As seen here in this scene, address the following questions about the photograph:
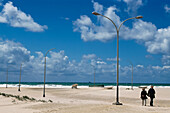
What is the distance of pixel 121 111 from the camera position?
18594 mm

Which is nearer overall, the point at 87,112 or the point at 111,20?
the point at 87,112

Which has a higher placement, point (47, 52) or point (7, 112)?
point (47, 52)

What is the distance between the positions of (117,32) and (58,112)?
10.3 m

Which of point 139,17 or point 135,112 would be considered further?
point 139,17

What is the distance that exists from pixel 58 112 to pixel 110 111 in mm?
4091

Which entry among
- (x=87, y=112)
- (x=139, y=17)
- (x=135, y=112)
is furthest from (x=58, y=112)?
(x=139, y=17)

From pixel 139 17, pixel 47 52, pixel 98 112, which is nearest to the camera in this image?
pixel 98 112

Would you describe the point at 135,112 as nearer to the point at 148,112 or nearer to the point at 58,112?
the point at 148,112

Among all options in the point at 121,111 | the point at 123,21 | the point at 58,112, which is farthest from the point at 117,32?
the point at 58,112

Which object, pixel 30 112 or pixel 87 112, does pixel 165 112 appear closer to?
pixel 87 112

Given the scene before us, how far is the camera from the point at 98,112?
59.1 feet

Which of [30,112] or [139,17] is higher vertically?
[139,17]

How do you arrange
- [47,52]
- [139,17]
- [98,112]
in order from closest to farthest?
[98,112] < [139,17] < [47,52]

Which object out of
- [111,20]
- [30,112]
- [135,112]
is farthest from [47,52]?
[135,112]
